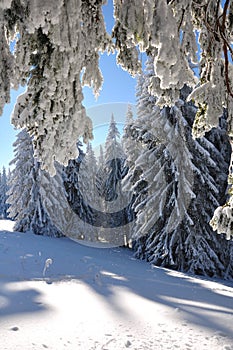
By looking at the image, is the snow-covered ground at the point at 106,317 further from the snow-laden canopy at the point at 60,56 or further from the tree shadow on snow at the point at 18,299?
the snow-laden canopy at the point at 60,56

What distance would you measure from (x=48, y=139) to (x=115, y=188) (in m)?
26.7

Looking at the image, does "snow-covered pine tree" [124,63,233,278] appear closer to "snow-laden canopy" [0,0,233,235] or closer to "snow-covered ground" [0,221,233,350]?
Result: "snow-covered ground" [0,221,233,350]

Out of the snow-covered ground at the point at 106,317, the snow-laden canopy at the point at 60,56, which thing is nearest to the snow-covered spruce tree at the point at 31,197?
the snow-covered ground at the point at 106,317

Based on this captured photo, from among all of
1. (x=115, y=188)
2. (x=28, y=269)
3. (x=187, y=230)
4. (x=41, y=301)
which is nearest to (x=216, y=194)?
(x=187, y=230)

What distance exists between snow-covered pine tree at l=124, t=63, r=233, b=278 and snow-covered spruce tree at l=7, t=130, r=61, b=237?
849cm

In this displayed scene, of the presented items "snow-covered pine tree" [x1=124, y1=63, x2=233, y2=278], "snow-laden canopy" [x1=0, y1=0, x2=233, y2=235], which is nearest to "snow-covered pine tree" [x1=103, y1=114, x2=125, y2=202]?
"snow-covered pine tree" [x1=124, y1=63, x2=233, y2=278]

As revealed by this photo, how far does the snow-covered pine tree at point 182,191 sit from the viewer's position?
13.3 metres

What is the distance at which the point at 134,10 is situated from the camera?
236cm

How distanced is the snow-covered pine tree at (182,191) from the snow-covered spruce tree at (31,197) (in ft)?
27.9

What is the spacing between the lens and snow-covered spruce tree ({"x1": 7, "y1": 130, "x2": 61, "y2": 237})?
20.9 m

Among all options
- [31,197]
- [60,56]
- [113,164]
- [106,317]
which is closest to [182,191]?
[106,317]

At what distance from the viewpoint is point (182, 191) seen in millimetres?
13516

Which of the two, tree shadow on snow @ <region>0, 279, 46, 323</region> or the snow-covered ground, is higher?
tree shadow on snow @ <region>0, 279, 46, 323</region>

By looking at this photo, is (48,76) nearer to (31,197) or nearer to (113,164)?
(31,197)
